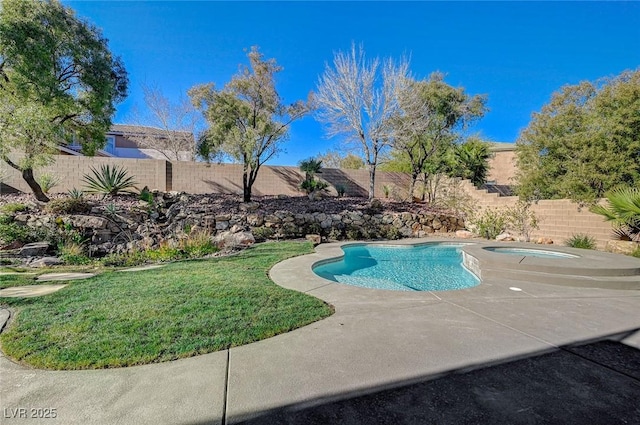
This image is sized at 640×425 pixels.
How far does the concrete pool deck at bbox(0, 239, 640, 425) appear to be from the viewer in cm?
183

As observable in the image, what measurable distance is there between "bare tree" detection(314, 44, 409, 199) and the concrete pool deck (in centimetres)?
1060

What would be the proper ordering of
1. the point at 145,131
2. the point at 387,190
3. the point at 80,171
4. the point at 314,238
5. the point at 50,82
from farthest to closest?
the point at 145,131 < the point at 387,190 < the point at 80,171 < the point at 314,238 < the point at 50,82

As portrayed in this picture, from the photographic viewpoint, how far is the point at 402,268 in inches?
300

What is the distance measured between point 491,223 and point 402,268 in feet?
22.5

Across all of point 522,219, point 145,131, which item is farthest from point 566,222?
point 145,131

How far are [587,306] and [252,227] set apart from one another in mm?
8647

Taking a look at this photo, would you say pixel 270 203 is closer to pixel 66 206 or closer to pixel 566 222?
pixel 66 206

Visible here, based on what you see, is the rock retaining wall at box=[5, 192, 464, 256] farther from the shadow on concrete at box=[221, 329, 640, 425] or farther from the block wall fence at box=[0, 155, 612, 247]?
the shadow on concrete at box=[221, 329, 640, 425]

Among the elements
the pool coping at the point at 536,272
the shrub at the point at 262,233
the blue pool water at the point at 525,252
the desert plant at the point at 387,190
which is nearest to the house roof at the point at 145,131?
the shrub at the point at 262,233

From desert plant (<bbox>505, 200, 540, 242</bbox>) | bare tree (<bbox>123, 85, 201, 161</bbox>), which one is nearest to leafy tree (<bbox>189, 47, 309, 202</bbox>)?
desert plant (<bbox>505, 200, 540, 242</bbox>)

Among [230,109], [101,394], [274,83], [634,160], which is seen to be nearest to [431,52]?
[274,83]

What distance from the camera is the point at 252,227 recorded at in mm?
10227

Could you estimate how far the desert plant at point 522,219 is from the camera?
1121 cm

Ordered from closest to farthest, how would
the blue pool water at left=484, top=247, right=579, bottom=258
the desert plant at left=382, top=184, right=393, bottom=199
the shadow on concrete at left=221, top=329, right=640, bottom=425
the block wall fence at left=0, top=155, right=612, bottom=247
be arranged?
1. the shadow on concrete at left=221, top=329, right=640, bottom=425
2. the blue pool water at left=484, top=247, right=579, bottom=258
3. the block wall fence at left=0, top=155, right=612, bottom=247
4. the desert plant at left=382, top=184, right=393, bottom=199
